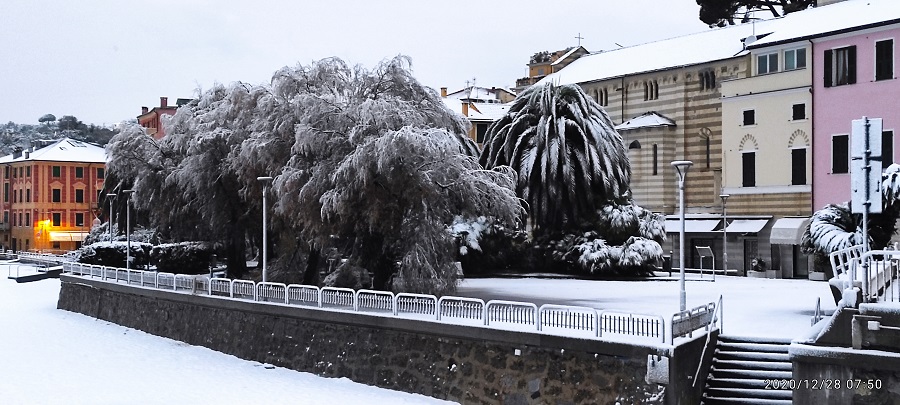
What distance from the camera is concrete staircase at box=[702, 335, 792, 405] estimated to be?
19.7m

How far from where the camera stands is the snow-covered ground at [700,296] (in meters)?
24.4

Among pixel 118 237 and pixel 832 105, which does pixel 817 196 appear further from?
pixel 118 237

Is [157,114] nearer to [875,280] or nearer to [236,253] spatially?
[236,253]

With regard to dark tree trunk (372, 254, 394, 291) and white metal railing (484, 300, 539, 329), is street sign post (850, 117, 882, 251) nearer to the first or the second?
white metal railing (484, 300, 539, 329)

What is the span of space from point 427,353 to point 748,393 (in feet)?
27.4

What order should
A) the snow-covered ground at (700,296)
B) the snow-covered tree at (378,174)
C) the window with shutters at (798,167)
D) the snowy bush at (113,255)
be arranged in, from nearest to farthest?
1. the snow-covered ground at (700,296)
2. the snow-covered tree at (378,174)
3. the window with shutters at (798,167)
4. the snowy bush at (113,255)

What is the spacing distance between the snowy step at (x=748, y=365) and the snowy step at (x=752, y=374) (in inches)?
6.4

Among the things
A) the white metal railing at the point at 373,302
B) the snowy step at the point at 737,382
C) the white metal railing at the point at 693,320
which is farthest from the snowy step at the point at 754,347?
the white metal railing at the point at 373,302

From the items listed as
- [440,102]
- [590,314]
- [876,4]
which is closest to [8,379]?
[440,102]

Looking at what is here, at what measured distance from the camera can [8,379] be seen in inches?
1177

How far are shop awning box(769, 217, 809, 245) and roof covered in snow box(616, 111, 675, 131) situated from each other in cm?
1132

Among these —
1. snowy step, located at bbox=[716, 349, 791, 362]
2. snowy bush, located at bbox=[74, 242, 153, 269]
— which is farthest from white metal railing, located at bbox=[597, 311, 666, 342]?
snowy bush, located at bbox=[74, 242, 153, 269]

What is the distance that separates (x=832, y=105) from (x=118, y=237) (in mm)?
43134

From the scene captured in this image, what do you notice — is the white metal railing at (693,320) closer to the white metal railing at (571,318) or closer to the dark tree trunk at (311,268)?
the white metal railing at (571,318)
